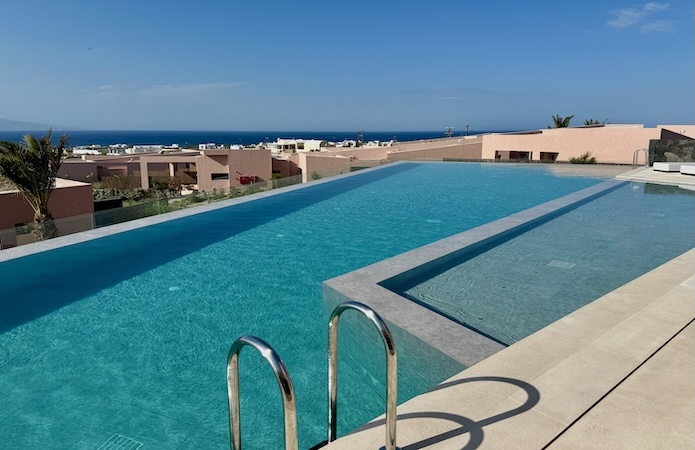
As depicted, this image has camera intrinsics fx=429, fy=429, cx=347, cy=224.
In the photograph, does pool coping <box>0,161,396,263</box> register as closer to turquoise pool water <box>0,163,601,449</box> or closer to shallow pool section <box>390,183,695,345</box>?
turquoise pool water <box>0,163,601,449</box>

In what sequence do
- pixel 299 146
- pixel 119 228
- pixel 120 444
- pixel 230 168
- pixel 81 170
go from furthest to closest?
pixel 299 146, pixel 81 170, pixel 230 168, pixel 119 228, pixel 120 444

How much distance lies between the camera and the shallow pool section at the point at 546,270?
443 centimetres

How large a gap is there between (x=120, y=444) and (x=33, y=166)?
555 inches

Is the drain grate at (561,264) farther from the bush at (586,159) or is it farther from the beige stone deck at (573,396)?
the bush at (586,159)

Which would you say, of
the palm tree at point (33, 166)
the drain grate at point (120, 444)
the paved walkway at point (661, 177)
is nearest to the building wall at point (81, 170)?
the palm tree at point (33, 166)

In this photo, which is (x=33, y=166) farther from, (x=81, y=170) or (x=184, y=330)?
(x=81, y=170)

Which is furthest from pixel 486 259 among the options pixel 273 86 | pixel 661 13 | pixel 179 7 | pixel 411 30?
pixel 273 86

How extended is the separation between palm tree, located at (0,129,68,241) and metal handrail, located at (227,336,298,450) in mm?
14999

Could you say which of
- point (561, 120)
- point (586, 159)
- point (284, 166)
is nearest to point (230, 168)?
point (284, 166)

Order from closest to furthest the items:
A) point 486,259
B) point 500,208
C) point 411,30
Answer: point 486,259, point 500,208, point 411,30

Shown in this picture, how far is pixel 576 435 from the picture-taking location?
2.07 m

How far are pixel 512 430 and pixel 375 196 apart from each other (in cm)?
1187

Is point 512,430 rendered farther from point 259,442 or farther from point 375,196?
point 375,196

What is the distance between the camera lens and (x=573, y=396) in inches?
93.5
